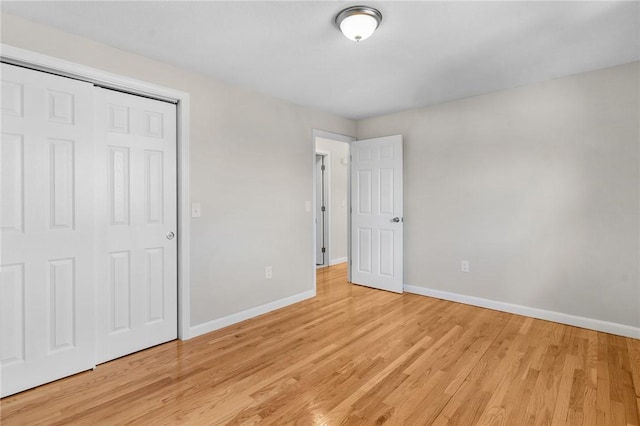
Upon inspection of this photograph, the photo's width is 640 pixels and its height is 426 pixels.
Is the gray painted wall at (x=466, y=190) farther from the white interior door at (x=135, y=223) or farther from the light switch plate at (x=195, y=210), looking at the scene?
the white interior door at (x=135, y=223)

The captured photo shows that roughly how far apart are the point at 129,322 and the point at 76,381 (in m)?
0.49

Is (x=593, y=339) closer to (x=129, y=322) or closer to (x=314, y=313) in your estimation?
(x=314, y=313)

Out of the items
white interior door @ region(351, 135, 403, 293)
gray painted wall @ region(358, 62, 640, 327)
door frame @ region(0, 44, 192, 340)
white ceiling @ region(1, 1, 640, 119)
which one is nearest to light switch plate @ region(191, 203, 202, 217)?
door frame @ region(0, 44, 192, 340)

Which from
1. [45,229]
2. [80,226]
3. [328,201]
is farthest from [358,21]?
[328,201]

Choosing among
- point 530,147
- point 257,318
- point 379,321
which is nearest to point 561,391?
point 379,321

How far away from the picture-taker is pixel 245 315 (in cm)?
327

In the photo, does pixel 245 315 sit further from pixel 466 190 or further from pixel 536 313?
pixel 536 313

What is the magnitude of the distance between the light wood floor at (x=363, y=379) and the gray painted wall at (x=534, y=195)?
0.51 m

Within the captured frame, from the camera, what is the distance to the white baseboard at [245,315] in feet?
9.55

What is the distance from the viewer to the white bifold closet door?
79.3 inches

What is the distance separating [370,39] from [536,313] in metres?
3.12

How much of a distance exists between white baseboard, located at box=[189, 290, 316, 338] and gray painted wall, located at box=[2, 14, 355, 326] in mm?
51

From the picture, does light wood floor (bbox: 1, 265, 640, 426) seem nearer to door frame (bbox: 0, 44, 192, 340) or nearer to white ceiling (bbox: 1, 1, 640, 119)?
door frame (bbox: 0, 44, 192, 340)

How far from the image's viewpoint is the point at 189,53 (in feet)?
8.25
